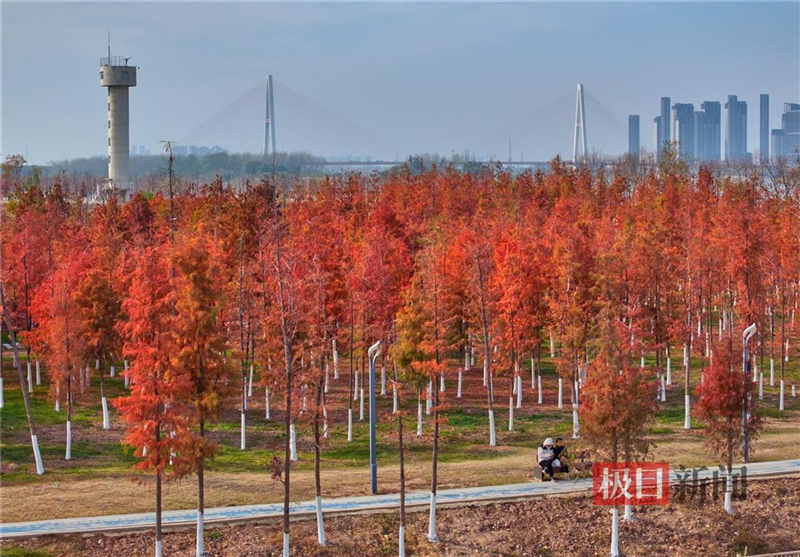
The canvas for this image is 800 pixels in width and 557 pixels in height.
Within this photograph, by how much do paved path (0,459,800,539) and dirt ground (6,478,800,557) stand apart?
1.08ft

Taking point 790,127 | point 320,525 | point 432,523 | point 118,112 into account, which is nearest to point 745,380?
point 432,523

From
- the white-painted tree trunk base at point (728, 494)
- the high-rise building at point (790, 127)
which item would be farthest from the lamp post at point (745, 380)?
the high-rise building at point (790, 127)

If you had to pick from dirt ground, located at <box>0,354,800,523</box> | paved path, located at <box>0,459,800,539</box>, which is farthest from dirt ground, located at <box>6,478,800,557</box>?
dirt ground, located at <box>0,354,800,523</box>

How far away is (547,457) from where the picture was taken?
2491 cm

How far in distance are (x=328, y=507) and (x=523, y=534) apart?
4.40 meters

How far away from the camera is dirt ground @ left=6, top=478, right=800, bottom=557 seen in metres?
21.1

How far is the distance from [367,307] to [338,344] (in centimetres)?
852

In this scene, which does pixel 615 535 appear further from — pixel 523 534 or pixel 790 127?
pixel 790 127

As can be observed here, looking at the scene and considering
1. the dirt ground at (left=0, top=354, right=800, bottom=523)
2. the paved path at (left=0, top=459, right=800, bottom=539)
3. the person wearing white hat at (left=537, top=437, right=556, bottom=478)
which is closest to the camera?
the paved path at (left=0, top=459, right=800, bottom=539)

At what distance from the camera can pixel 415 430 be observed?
31812mm

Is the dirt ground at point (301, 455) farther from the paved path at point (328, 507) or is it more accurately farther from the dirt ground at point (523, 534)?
the dirt ground at point (523, 534)

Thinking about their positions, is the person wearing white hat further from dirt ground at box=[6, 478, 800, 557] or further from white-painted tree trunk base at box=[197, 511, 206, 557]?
white-painted tree trunk base at box=[197, 511, 206, 557]

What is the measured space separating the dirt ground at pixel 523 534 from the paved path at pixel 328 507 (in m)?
0.33

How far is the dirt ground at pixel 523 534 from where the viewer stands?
21109 millimetres
